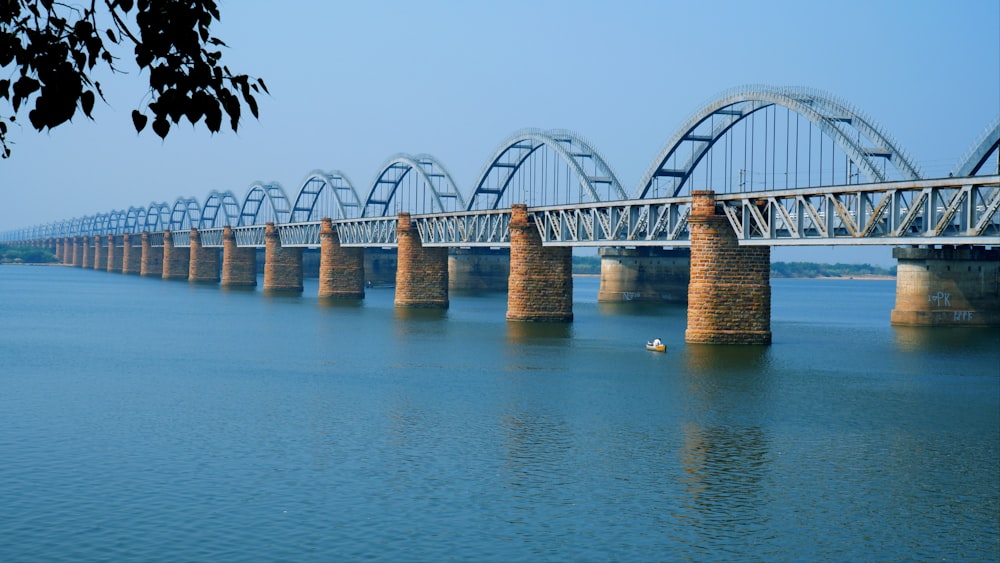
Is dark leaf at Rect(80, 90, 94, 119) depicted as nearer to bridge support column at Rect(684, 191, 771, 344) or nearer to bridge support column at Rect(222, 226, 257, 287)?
bridge support column at Rect(684, 191, 771, 344)

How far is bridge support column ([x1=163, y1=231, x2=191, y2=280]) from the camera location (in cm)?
17500

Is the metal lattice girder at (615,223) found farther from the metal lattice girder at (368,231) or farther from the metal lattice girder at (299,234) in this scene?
the metal lattice girder at (299,234)

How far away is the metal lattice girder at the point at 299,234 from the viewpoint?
11975cm

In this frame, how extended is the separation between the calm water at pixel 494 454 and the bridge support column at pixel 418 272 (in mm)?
35175

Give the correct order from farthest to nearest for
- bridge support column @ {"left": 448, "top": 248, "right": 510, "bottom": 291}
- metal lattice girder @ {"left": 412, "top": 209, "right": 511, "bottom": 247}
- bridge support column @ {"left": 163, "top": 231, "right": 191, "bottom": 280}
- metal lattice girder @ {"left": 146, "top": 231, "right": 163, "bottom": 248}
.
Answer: metal lattice girder @ {"left": 146, "top": 231, "right": 163, "bottom": 248}
bridge support column @ {"left": 163, "top": 231, "right": 191, "bottom": 280}
bridge support column @ {"left": 448, "top": 248, "right": 510, "bottom": 291}
metal lattice girder @ {"left": 412, "top": 209, "right": 511, "bottom": 247}

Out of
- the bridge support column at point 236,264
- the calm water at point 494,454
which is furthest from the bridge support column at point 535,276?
the bridge support column at point 236,264

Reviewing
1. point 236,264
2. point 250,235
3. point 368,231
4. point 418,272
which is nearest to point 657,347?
point 418,272

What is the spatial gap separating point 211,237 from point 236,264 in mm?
15116

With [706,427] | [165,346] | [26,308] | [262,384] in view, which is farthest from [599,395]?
[26,308]

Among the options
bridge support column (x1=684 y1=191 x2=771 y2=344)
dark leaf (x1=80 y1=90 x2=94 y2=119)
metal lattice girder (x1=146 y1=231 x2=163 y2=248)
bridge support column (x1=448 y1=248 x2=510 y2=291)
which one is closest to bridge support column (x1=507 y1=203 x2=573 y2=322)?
bridge support column (x1=684 y1=191 x2=771 y2=344)

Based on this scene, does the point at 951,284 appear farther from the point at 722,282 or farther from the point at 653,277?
the point at 653,277

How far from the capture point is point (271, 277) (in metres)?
127

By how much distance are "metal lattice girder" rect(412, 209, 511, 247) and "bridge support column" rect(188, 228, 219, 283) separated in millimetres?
73683

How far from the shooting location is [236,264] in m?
142
